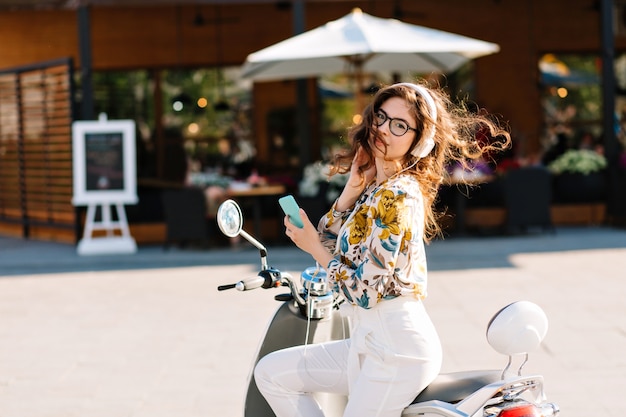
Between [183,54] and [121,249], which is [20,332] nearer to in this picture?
[121,249]

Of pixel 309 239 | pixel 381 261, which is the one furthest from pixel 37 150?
pixel 381 261

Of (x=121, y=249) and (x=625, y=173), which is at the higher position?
(x=625, y=173)

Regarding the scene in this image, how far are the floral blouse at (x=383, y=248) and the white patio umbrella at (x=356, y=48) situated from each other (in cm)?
792

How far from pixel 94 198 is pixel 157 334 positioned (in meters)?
5.24

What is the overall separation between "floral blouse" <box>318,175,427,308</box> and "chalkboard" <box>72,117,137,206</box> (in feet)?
30.3

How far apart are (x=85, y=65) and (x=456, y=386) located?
34.1ft

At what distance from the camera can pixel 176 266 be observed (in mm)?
10648

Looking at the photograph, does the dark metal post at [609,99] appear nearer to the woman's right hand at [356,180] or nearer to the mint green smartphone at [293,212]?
the woman's right hand at [356,180]

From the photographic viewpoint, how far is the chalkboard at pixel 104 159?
11.9 m

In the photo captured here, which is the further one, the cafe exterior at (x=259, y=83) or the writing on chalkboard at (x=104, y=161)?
the cafe exterior at (x=259, y=83)

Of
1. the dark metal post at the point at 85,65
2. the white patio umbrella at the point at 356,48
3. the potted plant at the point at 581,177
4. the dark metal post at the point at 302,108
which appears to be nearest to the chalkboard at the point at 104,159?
the dark metal post at the point at 85,65

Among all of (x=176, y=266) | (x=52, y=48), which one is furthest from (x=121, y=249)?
(x=52, y=48)

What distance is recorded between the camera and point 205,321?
741cm

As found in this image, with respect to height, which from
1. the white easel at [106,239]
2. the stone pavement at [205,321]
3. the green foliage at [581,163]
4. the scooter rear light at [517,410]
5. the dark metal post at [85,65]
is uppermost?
the dark metal post at [85,65]
